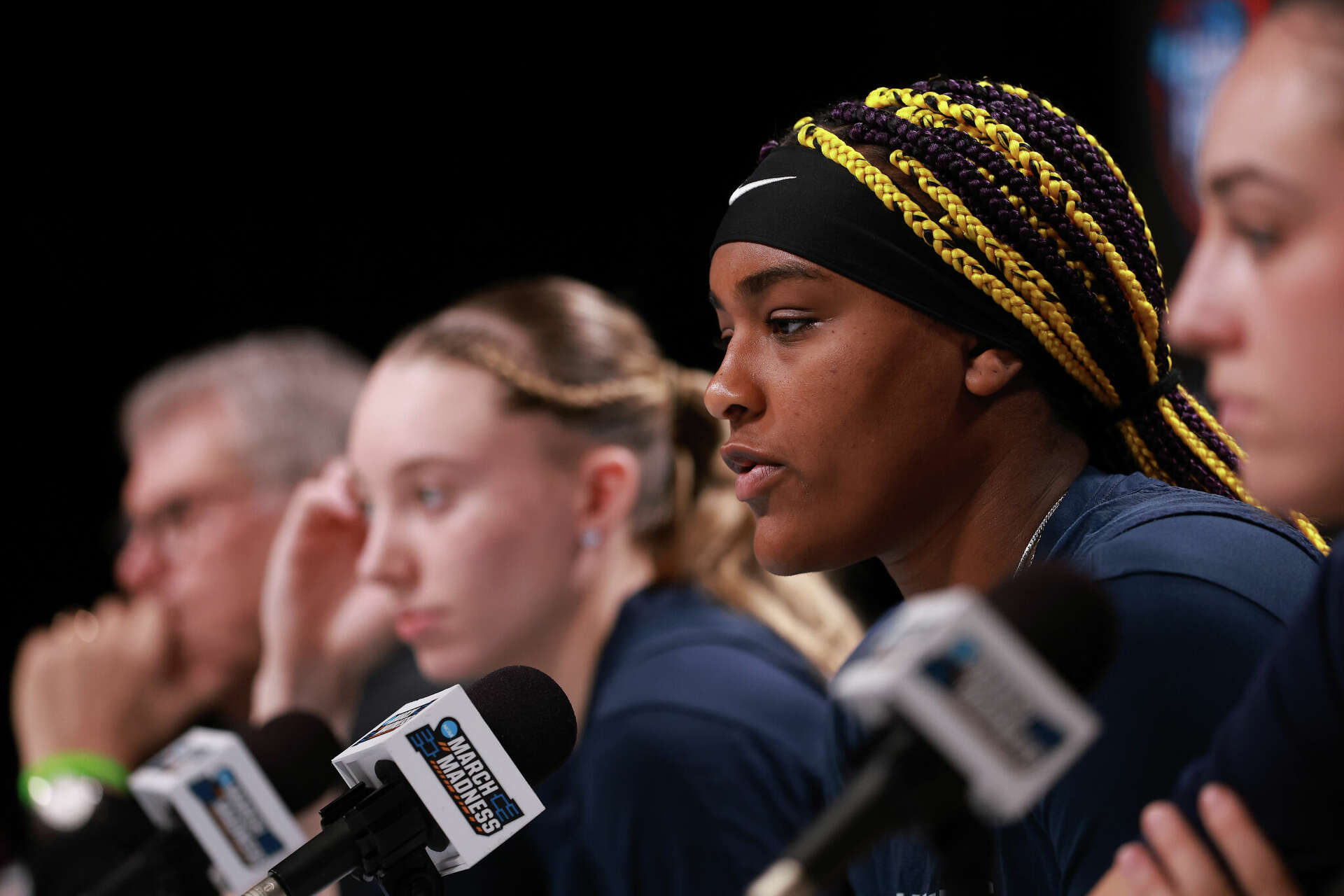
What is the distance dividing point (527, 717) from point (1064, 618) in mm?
504

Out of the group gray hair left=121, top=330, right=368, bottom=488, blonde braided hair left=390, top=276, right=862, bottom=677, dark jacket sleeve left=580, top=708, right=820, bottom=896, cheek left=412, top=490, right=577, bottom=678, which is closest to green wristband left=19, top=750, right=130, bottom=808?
gray hair left=121, top=330, right=368, bottom=488

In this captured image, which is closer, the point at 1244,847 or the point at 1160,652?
the point at 1244,847

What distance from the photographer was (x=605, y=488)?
233cm

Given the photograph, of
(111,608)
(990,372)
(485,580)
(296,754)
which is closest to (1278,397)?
(990,372)

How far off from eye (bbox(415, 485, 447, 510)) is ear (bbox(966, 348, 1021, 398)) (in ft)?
3.71

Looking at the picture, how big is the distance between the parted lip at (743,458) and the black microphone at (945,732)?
2.01ft

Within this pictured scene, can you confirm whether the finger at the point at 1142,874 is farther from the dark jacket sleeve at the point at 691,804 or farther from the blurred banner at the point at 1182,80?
the blurred banner at the point at 1182,80

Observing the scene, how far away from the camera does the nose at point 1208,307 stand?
84 cm

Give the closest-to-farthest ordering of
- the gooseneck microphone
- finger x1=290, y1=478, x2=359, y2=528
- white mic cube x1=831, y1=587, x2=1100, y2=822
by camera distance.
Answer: white mic cube x1=831, y1=587, x2=1100, y2=822 → the gooseneck microphone → finger x1=290, y1=478, x2=359, y2=528

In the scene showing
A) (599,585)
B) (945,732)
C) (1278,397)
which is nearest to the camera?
(945,732)

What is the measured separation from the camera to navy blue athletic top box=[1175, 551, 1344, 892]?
2.40 feet

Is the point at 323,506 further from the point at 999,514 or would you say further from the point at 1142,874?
the point at 1142,874

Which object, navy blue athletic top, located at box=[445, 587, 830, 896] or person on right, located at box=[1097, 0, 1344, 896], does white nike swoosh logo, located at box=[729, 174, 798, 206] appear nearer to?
person on right, located at box=[1097, 0, 1344, 896]

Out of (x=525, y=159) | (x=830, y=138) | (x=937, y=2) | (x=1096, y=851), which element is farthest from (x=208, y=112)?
(x=1096, y=851)
